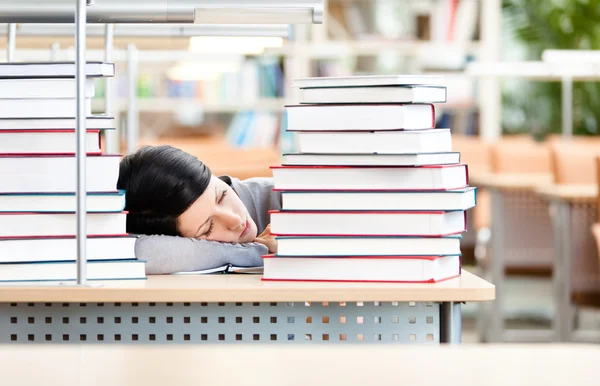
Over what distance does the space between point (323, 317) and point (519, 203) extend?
3.72 meters

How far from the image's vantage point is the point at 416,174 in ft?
5.55

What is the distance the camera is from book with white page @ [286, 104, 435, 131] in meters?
1.68

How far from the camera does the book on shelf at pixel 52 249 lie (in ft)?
5.45

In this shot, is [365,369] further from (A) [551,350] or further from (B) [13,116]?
(B) [13,116]

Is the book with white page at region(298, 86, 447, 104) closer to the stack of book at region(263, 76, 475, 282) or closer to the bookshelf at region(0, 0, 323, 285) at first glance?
the stack of book at region(263, 76, 475, 282)

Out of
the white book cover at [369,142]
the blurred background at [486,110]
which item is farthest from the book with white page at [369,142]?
the blurred background at [486,110]

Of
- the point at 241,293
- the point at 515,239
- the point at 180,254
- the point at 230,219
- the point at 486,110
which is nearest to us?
the point at 241,293

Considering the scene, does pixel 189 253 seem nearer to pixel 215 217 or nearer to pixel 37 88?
pixel 215 217

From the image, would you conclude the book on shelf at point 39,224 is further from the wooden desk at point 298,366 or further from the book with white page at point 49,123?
the wooden desk at point 298,366

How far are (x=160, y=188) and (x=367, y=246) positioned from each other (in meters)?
0.43

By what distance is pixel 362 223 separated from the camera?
5.52 ft

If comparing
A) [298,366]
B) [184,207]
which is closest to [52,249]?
[184,207]

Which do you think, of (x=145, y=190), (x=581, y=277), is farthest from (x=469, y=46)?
(x=145, y=190)

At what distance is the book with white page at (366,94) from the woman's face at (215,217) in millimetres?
296
